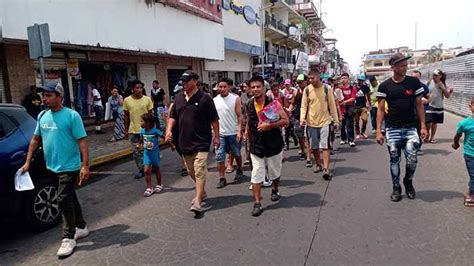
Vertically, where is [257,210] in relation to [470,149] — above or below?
below

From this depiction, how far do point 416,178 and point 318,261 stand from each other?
11.1 ft

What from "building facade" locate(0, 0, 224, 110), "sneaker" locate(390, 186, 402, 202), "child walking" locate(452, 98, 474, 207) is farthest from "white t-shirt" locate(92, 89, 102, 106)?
"child walking" locate(452, 98, 474, 207)

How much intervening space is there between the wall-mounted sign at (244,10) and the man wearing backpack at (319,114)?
18.6m

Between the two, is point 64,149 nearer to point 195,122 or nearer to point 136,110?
point 195,122

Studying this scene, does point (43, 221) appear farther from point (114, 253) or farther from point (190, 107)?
point (190, 107)

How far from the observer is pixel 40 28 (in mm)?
7340

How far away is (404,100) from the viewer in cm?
483

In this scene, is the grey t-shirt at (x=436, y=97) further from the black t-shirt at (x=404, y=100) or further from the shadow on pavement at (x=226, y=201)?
the shadow on pavement at (x=226, y=201)

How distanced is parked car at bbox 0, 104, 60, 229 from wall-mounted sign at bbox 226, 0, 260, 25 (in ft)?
67.2

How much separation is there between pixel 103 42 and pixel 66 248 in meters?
8.47

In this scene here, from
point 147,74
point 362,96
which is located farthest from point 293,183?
point 147,74

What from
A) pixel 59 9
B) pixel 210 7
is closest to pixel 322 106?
pixel 59 9

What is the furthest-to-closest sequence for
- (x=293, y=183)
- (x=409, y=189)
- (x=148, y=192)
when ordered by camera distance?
(x=293, y=183) < (x=148, y=192) < (x=409, y=189)

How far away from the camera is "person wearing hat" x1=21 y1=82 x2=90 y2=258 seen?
385 cm
